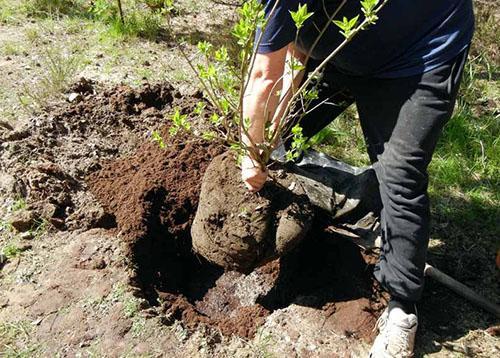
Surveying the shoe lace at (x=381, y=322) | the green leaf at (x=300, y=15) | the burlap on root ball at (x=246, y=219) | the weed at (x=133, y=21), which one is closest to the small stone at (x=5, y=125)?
the weed at (x=133, y=21)

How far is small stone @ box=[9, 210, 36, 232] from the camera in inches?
109

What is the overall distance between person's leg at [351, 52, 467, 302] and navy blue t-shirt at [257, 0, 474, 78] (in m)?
0.06

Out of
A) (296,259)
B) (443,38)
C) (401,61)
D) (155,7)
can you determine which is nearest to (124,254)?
(296,259)

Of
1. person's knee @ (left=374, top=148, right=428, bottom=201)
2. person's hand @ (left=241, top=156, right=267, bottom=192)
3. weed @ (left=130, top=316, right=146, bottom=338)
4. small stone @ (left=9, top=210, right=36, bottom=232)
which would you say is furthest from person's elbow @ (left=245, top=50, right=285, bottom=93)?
small stone @ (left=9, top=210, right=36, bottom=232)

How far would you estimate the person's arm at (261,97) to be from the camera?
203 centimetres

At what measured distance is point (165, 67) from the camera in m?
4.08

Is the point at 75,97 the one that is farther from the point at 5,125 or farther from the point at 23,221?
the point at 23,221

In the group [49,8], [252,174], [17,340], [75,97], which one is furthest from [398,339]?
[49,8]

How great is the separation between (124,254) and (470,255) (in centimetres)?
183

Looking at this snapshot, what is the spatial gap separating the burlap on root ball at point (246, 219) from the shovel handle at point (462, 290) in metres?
0.69

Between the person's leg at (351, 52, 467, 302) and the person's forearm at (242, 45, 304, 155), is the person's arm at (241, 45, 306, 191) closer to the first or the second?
the person's forearm at (242, 45, 304, 155)

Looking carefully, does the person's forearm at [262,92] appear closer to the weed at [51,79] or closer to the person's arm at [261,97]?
the person's arm at [261,97]

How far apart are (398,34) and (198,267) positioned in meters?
1.66

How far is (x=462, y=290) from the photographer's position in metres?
2.56
